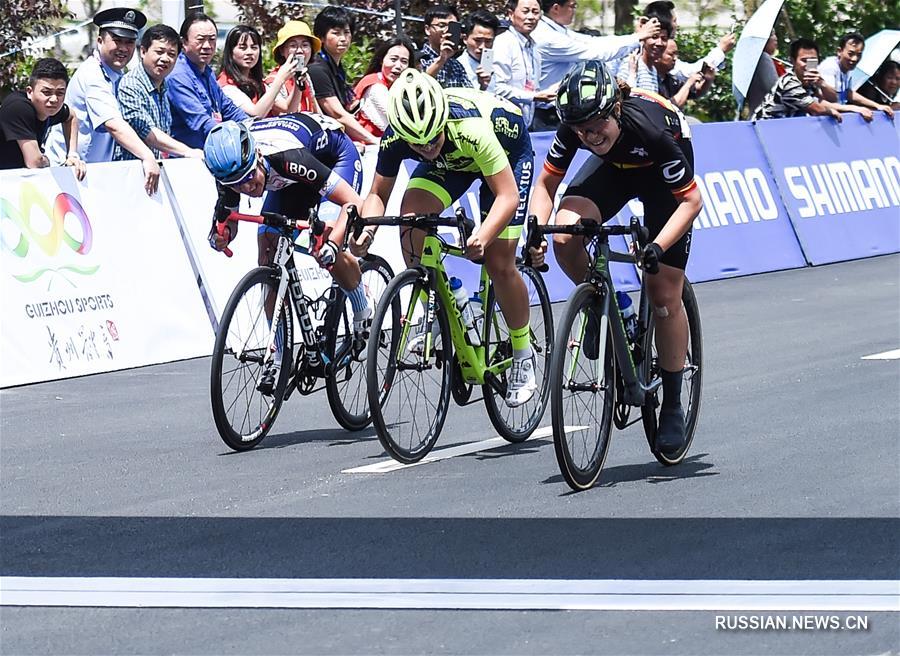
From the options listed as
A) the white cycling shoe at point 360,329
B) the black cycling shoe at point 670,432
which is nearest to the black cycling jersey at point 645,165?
the black cycling shoe at point 670,432

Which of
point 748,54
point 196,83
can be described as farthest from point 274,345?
point 748,54

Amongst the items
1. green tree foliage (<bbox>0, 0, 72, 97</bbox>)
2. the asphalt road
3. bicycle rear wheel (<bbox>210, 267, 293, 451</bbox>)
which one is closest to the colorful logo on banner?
the asphalt road

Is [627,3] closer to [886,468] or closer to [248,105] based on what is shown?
[248,105]

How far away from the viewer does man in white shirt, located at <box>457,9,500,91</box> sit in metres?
15.0

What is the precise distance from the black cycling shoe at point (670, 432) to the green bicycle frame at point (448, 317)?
38.9 inches

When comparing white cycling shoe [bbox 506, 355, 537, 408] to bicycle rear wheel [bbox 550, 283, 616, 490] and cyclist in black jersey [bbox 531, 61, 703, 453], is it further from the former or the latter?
bicycle rear wheel [bbox 550, 283, 616, 490]

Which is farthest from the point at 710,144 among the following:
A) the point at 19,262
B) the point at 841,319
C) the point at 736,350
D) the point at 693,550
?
the point at 693,550

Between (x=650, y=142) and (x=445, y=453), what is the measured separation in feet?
6.77

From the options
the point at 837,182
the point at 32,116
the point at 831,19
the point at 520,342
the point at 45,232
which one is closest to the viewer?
the point at 520,342

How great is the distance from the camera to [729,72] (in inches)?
1043

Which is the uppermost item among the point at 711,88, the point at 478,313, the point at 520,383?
the point at 711,88

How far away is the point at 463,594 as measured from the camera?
5680 mm

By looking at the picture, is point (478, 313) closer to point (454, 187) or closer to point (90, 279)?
point (454, 187)

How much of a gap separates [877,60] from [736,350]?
11016mm
